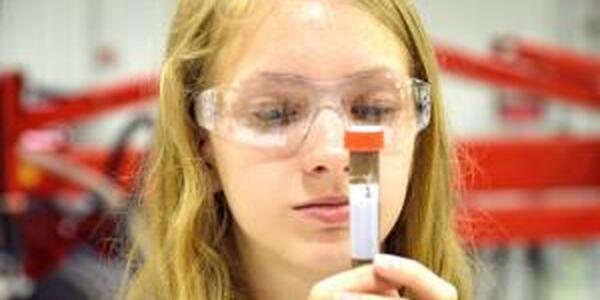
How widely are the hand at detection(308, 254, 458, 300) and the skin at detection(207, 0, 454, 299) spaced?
74 millimetres

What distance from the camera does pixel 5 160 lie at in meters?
2.09

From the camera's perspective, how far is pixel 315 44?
826mm

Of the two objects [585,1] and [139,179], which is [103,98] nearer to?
[139,179]

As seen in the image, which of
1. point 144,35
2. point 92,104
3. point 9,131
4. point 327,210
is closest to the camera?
point 327,210

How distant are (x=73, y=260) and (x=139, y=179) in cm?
119

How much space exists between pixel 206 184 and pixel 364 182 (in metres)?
0.32

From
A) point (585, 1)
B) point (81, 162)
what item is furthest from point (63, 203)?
point (585, 1)

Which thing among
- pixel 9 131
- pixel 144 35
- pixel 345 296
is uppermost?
pixel 144 35

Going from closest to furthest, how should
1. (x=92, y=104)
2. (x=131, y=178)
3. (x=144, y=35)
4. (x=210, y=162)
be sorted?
(x=210, y=162) → (x=131, y=178) → (x=92, y=104) → (x=144, y=35)

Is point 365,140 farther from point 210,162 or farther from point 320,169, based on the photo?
point 210,162

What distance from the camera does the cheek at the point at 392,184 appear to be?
840 millimetres

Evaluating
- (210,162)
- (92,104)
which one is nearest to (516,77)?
(92,104)

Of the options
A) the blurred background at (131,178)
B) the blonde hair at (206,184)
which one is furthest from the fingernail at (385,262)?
the blurred background at (131,178)

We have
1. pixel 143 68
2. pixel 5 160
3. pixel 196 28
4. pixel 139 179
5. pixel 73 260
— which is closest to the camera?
pixel 196 28
